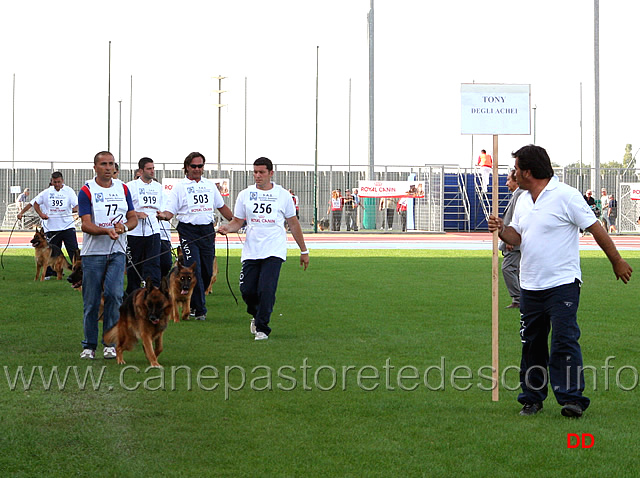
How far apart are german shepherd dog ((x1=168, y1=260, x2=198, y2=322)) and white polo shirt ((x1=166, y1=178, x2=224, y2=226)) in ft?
2.14

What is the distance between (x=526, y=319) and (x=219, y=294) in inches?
380

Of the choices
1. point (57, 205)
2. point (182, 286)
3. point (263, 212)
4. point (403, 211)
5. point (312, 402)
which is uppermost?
point (403, 211)

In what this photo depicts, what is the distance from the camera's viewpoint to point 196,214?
1241 centimetres

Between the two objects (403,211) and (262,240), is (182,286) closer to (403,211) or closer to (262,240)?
(262,240)

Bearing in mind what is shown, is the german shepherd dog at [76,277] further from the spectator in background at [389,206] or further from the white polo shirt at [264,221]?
the spectator in background at [389,206]

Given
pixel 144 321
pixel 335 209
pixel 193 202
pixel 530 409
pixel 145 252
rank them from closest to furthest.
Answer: pixel 530 409
pixel 144 321
pixel 193 202
pixel 145 252
pixel 335 209

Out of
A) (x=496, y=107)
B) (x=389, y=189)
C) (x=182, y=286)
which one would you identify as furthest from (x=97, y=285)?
(x=389, y=189)

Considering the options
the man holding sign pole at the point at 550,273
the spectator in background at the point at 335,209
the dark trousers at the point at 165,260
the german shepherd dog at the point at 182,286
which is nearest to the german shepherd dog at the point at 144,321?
the german shepherd dog at the point at 182,286

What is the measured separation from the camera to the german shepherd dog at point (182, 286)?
1194 cm

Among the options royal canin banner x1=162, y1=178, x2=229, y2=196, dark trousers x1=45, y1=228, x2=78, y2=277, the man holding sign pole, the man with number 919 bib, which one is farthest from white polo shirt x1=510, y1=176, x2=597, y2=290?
royal canin banner x1=162, y1=178, x2=229, y2=196

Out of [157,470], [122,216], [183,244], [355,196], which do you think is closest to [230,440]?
[157,470]

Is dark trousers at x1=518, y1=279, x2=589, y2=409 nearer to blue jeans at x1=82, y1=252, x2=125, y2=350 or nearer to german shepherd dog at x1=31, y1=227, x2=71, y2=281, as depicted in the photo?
blue jeans at x1=82, y1=252, x2=125, y2=350

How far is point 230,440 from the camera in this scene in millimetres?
6078

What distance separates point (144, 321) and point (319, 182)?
118 feet
